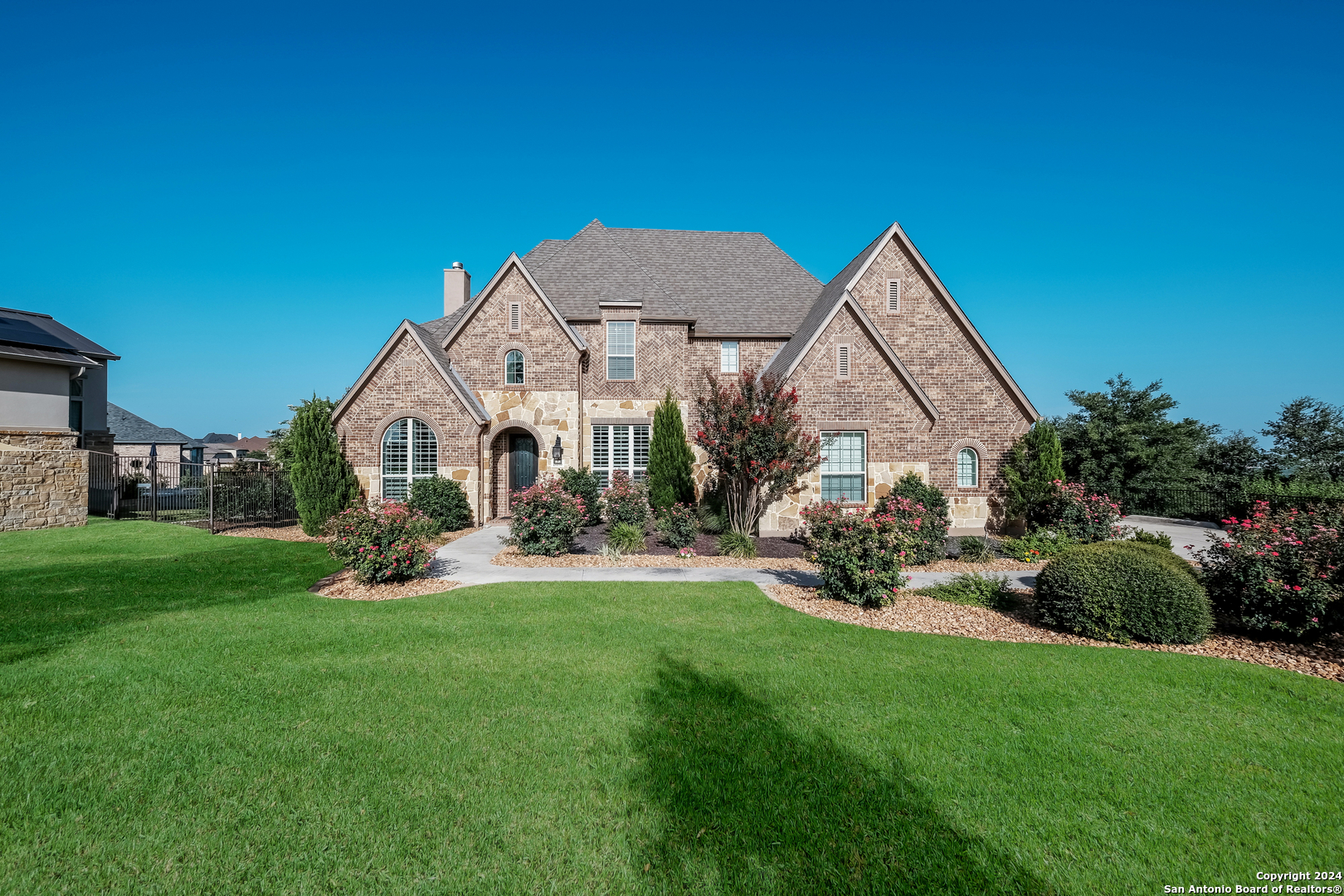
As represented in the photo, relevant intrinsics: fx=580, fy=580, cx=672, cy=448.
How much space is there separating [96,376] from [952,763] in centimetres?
3342

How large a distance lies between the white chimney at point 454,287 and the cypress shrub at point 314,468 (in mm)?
8153

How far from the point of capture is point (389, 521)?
1035 cm

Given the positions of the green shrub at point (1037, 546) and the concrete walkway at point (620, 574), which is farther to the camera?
the green shrub at point (1037, 546)

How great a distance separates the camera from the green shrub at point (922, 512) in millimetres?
10562

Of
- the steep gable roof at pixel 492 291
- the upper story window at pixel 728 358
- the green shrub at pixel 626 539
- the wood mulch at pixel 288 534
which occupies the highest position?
the steep gable roof at pixel 492 291

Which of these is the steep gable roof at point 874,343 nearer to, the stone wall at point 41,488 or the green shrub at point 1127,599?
the green shrub at point 1127,599

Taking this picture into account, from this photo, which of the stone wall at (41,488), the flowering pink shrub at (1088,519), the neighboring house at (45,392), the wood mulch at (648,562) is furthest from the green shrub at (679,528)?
the neighboring house at (45,392)

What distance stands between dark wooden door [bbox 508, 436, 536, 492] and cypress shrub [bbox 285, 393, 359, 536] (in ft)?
17.0

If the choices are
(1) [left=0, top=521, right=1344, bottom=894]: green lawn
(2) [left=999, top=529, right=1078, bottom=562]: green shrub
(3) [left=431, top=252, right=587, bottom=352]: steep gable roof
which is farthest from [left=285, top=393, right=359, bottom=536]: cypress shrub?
(2) [left=999, top=529, right=1078, bottom=562]: green shrub

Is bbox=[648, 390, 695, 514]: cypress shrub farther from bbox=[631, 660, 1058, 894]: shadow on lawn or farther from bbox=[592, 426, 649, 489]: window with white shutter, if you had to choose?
bbox=[631, 660, 1058, 894]: shadow on lawn

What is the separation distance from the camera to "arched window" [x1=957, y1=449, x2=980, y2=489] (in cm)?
1845

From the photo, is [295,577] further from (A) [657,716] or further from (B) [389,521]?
(A) [657,716]

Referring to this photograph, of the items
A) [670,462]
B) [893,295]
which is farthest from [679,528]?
[893,295]

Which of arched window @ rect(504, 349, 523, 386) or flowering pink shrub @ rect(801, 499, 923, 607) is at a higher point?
arched window @ rect(504, 349, 523, 386)
